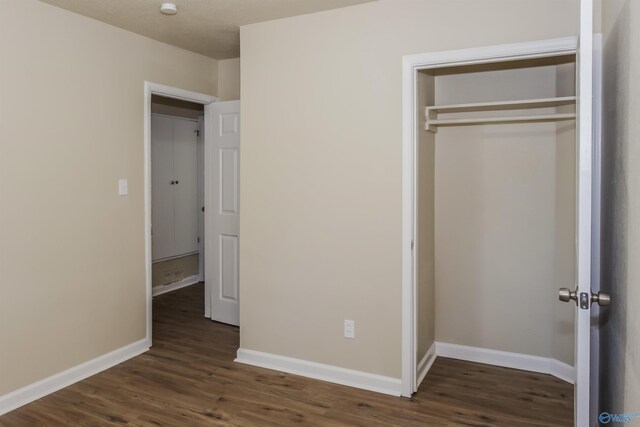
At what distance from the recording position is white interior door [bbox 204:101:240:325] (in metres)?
4.31

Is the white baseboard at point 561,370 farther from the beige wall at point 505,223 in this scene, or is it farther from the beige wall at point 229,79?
the beige wall at point 229,79

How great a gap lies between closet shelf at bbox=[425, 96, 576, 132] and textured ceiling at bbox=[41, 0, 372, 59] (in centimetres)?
92

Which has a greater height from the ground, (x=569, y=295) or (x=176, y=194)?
(x=176, y=194)

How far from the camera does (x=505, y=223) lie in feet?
11.3

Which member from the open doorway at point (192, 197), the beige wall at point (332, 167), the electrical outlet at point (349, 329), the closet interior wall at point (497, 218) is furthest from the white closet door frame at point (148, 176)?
the closet interior wall at point (497, 218)

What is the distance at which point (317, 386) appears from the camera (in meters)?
3.13

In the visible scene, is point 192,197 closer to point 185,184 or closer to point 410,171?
point 185,184

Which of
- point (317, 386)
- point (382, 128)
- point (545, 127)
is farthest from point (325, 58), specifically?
point (317, 386)

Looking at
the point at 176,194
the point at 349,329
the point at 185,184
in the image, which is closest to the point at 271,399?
the point at 349,329

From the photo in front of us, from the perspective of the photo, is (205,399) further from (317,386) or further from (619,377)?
(619,377)

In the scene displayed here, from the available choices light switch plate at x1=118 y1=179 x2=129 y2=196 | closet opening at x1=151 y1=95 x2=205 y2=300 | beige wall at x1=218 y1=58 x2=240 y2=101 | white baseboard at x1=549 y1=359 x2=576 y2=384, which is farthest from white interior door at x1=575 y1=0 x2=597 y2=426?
closet opening at x1=151 y1=95 x2=205 y2=300

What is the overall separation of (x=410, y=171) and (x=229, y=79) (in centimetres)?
226

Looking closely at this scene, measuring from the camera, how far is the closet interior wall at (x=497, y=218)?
3.23m

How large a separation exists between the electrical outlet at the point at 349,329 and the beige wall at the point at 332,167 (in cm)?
3
